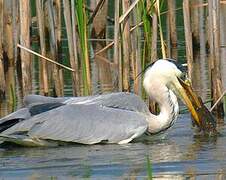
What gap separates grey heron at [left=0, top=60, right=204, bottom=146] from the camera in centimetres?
879

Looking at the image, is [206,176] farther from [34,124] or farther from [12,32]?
[12,32]

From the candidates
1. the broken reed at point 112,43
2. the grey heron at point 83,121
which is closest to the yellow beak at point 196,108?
the grey heron at point 83,121

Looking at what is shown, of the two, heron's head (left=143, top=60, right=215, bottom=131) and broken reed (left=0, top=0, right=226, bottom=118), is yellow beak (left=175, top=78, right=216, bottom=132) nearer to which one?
heron's head (left=143, top=60, right=215, bottom=131)

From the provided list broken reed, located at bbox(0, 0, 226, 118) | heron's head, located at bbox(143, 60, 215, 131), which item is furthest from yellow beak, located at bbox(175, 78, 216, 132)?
broken reed, located at bbox(0, 0, 226, 118)

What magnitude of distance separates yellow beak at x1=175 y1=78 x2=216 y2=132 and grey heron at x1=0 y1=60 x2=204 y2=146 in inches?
9.0

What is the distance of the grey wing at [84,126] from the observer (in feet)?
28.8

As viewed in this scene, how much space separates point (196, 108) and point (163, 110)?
0.34 meters

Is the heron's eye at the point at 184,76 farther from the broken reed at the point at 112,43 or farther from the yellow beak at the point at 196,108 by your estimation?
the broken reed at the point at 112,43

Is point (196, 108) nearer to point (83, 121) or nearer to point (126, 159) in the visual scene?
point (83, 121)

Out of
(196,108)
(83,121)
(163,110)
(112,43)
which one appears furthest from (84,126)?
(112,43)

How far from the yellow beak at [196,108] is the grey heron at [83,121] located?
0.75 ft

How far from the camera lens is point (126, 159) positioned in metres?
7.95

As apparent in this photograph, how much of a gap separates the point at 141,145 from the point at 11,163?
1.39 meters

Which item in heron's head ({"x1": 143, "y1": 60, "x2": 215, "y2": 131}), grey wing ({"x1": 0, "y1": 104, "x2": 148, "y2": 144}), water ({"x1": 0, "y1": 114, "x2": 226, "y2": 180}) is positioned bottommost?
water ({"x1": 0, "y1": 114, "x2": 226, "y2": 180})
